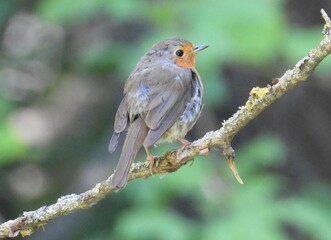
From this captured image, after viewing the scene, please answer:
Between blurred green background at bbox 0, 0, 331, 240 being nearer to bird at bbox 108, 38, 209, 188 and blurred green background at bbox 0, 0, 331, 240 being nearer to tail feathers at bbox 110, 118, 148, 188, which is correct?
bird at bbox 108, 38, 209, 188

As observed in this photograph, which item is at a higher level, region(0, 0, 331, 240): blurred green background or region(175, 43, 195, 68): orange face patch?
region(175, 43, 195, 68): orange face patch

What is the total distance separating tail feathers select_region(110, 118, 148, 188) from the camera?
11.6 ft

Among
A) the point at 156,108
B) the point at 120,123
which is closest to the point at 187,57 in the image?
the point at 156,108

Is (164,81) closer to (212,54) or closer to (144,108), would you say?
(144,108)

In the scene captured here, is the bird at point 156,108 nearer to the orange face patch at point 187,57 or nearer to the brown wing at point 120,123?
the brown wing at point 120,123

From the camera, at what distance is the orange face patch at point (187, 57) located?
15.9 ft

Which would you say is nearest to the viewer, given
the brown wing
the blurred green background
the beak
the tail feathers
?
the tail feathers

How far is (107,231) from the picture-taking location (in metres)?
6.27

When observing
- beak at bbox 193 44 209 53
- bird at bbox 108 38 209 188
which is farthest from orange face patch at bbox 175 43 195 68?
bird at bbox 108 38 209 188

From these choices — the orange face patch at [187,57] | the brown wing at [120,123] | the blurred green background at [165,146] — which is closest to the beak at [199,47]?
the orange face patch at [187,57]

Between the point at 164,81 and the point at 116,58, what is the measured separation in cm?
164

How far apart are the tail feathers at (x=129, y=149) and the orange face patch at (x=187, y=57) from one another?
748 mm

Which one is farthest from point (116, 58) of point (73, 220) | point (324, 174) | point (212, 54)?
point (324, 174)

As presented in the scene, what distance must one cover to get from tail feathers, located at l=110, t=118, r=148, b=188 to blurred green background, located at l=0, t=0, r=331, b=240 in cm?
118
